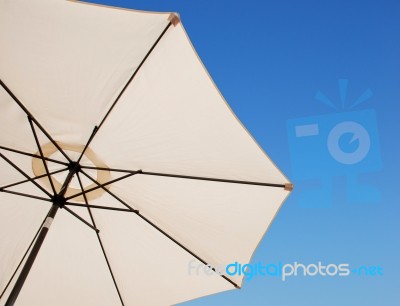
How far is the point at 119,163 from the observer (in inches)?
116

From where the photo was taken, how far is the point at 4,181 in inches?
121

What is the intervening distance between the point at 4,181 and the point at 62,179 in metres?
0.57

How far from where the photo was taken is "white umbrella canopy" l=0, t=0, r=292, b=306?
221 cm

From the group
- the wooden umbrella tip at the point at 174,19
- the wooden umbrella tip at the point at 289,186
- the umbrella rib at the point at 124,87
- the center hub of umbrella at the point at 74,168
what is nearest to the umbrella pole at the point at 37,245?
the center hub of umbrella at the point at 74,168

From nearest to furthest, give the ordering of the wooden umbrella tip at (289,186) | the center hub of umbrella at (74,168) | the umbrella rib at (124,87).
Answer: the umbrella rib at (124,87), the wooden umbrella tip at (289,186), the center hub of umbrella at (74,168)

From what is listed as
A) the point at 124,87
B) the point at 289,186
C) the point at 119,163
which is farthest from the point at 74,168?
the point at 289,186

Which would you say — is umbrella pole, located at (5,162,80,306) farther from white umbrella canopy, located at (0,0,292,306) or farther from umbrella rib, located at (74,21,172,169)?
umbrella rib, located at (74,21,172,169)

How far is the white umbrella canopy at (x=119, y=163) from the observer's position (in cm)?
221

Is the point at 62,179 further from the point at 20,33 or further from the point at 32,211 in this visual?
the point at 20,33

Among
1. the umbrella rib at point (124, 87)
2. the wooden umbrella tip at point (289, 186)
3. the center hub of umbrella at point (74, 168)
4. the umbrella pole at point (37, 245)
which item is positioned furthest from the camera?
the center hub of umbrella at point (74, 168)

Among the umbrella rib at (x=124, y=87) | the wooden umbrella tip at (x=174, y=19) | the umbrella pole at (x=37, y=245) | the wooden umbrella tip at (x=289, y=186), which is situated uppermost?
the wooden umbrella tip at (x=174, y=19)

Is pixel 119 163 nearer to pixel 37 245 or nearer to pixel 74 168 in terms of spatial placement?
pixel 74 168

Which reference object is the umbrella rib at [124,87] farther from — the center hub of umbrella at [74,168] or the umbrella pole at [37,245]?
the umbrella pole at [37,245]

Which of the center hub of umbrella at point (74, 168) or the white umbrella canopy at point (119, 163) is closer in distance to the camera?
the white umbrella canopy at point (119, 163)
